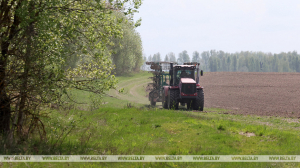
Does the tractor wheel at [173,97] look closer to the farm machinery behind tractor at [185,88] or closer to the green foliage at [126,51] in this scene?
the farm machinery behind tractor at [185,88]

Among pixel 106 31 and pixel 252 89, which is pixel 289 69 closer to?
pixel 252 89

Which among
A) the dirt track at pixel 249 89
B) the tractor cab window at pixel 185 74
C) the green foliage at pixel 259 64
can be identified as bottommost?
the dirt track at pixel 249 89

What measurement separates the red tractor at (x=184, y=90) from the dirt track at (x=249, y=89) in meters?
7.34

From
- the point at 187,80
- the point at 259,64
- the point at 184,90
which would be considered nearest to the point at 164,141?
the point at 184,90

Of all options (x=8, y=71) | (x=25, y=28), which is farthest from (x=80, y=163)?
(x=25, y=28)

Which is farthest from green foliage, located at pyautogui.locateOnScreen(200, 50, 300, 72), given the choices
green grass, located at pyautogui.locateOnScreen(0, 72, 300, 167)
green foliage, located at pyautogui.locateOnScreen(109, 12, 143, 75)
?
green grass, located at pyautogui.locateOnScreen(0, 72, 300, 167)

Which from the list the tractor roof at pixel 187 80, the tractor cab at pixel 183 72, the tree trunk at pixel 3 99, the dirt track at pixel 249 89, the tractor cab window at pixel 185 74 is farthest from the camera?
the dirt track at pixel 249 89

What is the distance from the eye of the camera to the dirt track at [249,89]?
98.0 feet

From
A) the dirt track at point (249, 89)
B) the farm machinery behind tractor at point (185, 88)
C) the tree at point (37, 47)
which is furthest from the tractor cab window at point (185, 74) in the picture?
the tree at point (37, 47)

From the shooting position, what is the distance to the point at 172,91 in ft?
67.2

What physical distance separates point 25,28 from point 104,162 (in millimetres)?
5119

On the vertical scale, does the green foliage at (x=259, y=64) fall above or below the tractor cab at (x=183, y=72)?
above

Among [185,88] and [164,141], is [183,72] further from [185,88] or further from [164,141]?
[164,141]

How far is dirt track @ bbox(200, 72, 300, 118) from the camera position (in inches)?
1176
